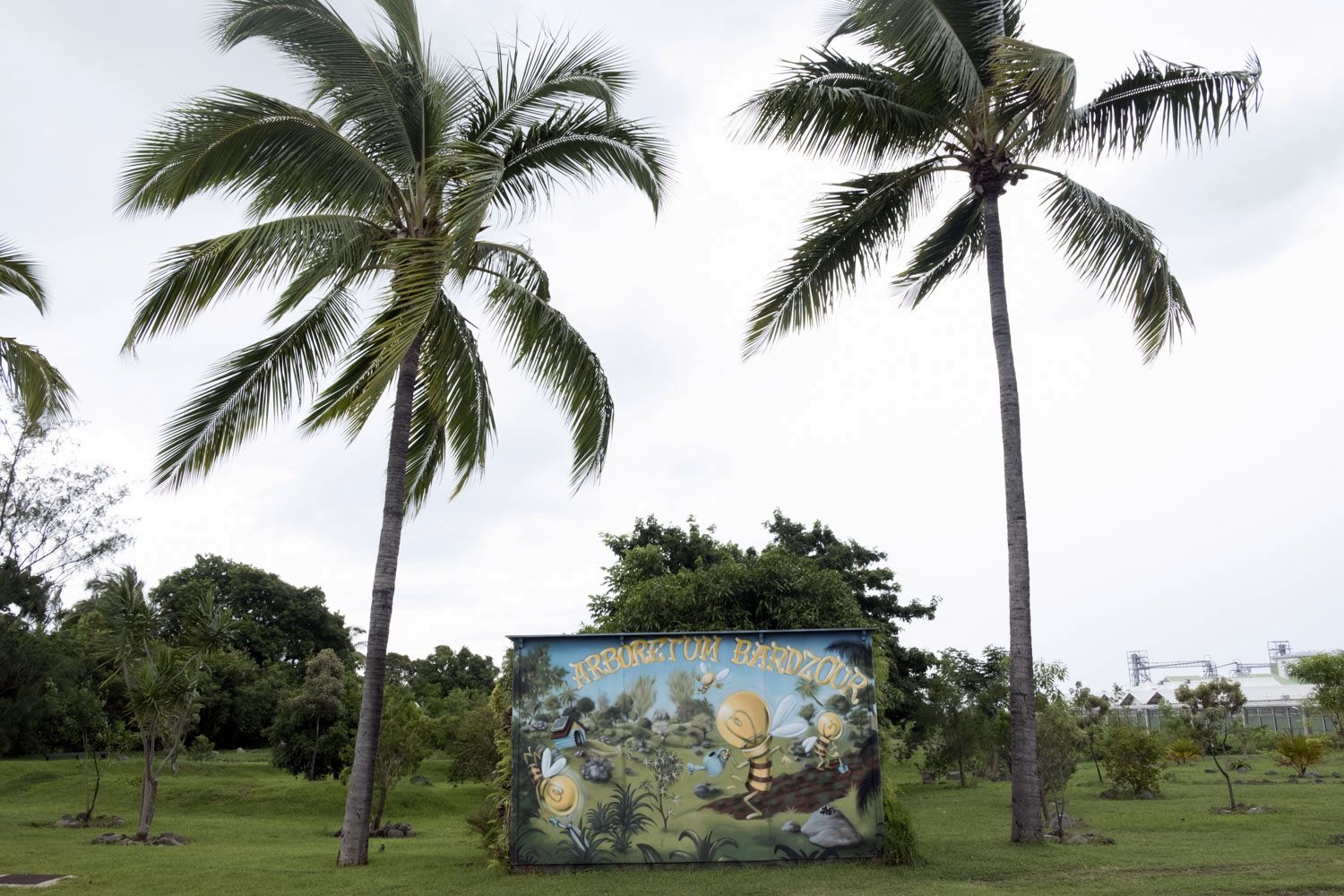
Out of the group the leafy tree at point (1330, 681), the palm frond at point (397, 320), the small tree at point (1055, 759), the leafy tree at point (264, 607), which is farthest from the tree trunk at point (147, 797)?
the leafy tree at point (264, 607)

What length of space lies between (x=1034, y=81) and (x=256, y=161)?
30.6 feet

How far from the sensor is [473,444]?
13953 millimetres

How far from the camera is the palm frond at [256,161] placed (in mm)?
10594

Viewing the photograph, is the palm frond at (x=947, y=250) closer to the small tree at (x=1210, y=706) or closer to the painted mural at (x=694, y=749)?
the painted mural at (x=694, y=749)

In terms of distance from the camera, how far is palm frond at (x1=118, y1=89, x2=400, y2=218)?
34.8 feet

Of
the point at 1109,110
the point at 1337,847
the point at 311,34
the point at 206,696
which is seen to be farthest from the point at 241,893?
the point at 206,696

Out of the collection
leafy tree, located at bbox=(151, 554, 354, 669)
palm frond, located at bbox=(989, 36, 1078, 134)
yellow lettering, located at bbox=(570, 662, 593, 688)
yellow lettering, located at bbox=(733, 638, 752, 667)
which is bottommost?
yellow lettering, located at bbox=(570, 662, 593, 688)

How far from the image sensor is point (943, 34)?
40.7ft

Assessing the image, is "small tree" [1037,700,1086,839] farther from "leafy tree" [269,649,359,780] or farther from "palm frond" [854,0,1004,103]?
"leafy tree" [269,649,359,780]

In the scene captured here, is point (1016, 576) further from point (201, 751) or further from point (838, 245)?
point (201, 751)

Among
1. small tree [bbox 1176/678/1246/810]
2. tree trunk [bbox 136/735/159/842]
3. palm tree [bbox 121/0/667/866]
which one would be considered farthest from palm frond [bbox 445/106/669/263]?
small tree [bbox 1176/678/1246/810]

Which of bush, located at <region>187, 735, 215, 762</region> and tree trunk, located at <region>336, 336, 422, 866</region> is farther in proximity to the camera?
bush, located at <region>187, 735, 215, 762</region>

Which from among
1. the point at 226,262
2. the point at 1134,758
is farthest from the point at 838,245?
the point at 1134,758

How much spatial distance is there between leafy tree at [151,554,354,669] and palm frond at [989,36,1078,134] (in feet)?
141
